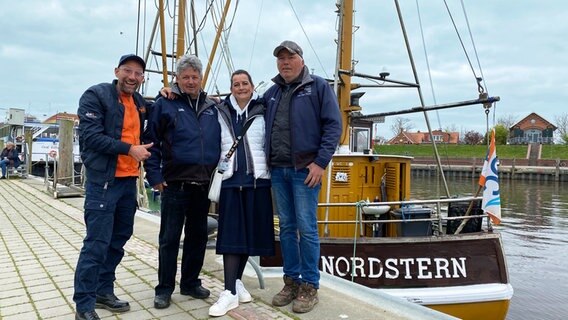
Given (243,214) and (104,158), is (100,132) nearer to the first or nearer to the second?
(104,158)

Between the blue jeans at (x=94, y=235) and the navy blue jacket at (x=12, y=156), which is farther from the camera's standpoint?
the navy blue jacket at (x=12, y=156)

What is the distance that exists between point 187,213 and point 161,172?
423 mm

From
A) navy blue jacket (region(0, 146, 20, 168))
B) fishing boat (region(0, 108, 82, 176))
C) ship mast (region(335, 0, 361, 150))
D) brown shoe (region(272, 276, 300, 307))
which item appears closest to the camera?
brown shoe (region(272, 276, 300, 307))

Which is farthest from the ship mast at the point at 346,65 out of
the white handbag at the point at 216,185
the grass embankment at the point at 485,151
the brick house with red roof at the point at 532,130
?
the brick house with red roof at the point at 532,130

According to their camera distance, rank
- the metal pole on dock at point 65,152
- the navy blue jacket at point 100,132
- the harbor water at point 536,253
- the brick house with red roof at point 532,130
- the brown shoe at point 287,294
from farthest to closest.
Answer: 1. the brick house with red roof at point 532,130
2. the metal pole on dock at point 65,152
3. the harbor water at point 536,253
4. the brown shoe at point 287,294
5. the navy blue jacket at point 100,132

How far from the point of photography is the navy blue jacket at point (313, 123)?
10.9 feet

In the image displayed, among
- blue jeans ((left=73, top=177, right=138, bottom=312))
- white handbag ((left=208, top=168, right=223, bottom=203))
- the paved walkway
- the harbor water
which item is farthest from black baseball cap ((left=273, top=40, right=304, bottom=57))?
the harbor water

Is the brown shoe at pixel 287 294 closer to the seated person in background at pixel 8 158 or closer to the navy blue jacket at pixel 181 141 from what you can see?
the navy blue jacket at pixel 181 141

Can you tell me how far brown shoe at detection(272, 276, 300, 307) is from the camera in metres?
3.52

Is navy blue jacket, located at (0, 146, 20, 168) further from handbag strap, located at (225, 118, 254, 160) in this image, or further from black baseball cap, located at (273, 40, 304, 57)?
black baseball cap, located at (273, 40, 304, 57)

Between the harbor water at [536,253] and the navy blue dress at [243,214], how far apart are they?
5.90m

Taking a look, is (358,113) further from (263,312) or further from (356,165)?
(263,312)

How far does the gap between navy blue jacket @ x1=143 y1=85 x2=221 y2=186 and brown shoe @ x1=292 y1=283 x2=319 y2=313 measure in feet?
3.89

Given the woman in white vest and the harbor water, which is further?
the harbor water
